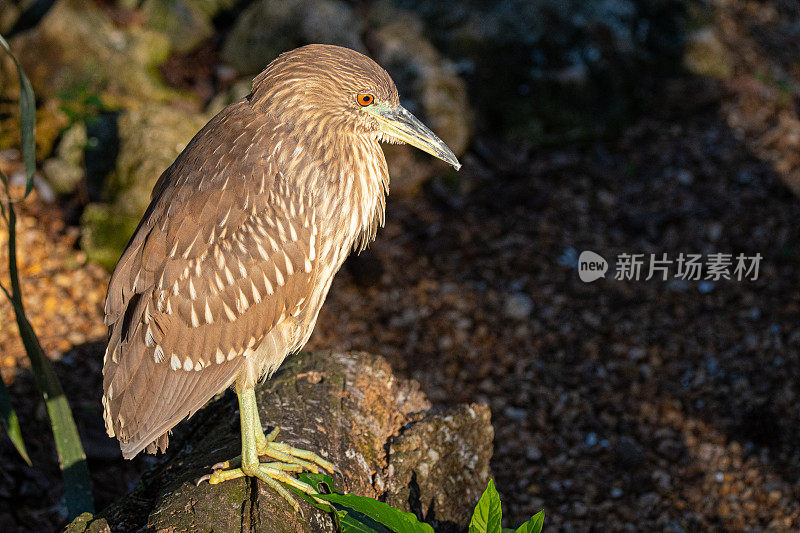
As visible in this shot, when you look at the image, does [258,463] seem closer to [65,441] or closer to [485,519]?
[485,519]

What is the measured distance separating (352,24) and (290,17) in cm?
62

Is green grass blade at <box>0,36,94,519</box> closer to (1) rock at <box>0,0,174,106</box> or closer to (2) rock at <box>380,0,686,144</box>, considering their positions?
(1) rock at <box>0,0,174,106</box>

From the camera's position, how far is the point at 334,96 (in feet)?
9.95

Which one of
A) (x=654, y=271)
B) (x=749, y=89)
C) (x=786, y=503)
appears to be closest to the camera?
(x=786, y=503)

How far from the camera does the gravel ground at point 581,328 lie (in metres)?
4.55

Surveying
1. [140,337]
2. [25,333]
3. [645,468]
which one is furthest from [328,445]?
[645,468]

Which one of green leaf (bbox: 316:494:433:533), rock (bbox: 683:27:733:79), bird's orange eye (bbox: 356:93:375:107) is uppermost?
bird's orange eye (bbox: 356:93:375:107)

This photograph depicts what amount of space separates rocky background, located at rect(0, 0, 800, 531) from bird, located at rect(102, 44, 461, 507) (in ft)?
6.01

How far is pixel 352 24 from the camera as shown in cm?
703

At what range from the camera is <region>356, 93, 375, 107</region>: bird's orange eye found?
3037 millimetres

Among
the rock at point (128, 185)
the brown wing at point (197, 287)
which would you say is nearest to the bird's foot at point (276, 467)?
the brown wing at point (197, 287)

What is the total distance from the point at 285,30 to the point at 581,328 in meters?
4.02

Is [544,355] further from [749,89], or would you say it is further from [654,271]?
[749,89]

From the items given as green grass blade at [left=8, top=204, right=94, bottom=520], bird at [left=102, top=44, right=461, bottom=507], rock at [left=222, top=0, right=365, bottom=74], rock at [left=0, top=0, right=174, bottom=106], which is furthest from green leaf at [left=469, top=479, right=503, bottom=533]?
rock at [left=0, top=0, right=174, bottom=106]
